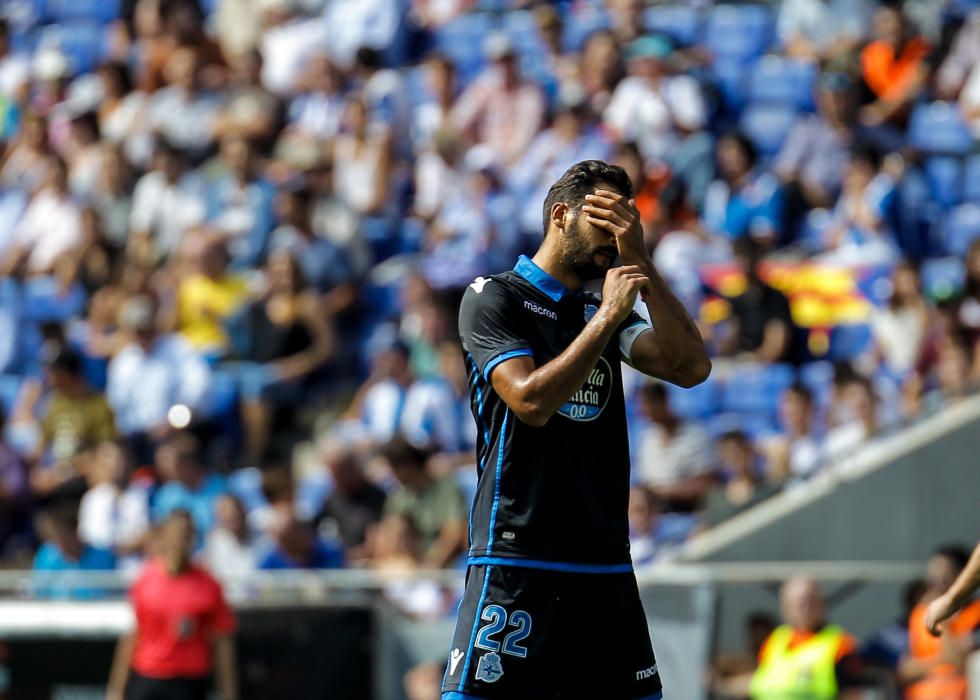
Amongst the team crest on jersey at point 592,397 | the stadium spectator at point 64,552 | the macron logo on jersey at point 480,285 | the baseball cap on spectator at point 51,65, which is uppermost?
the baseball cap on spectator at point 51,65

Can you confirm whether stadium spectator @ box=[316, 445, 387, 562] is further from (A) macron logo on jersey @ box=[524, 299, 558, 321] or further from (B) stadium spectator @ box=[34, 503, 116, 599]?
(A) macron logo on jersey @ box=[524, 299, 558, 321]

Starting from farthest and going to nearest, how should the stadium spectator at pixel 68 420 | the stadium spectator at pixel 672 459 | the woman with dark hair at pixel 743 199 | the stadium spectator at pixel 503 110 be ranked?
the stadium spectator at pixel 503 110
the stadium spectator at pixel 68 420
the woman with dark hair at pixel 743 199
the stadium spectator at pixel 672 459

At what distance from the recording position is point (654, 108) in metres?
14.0

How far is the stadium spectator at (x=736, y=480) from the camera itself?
1073cm

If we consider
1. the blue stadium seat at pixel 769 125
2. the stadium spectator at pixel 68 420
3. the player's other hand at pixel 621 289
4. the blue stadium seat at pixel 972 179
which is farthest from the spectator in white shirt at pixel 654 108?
the player's other hand at pixel 621 289

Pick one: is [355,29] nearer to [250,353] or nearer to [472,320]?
[250,353]

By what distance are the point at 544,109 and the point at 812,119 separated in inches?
87.3

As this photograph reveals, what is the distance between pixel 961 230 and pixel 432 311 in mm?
3763

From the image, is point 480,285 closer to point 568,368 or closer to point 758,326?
point 568,368

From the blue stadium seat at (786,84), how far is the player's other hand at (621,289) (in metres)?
9.89

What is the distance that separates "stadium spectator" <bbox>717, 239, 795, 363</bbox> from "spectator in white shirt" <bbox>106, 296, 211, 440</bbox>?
4037 mm

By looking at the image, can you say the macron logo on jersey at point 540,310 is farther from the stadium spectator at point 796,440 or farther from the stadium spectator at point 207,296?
the stadium spectator at point 207,296

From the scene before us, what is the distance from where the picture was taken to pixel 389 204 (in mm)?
14828

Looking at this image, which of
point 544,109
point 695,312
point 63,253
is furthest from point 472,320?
point 63,253
